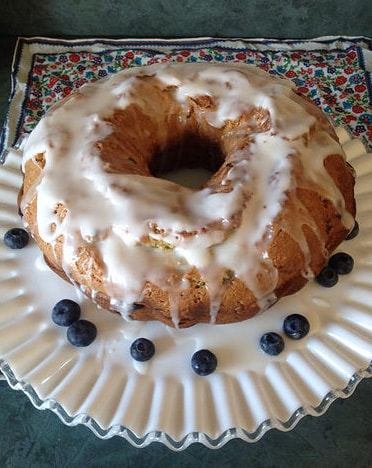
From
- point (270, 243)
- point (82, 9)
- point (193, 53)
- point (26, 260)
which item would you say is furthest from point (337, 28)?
point (26, 260)

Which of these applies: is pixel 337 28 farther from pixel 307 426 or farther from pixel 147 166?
pixel 307 426

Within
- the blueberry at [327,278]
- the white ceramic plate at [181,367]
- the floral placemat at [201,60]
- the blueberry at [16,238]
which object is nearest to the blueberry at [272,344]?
the white ceramic plate at [181,367]

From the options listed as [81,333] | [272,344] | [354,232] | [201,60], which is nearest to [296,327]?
[272,344]

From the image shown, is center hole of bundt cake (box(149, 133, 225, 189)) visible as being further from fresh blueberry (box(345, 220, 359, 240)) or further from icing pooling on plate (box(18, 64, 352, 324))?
fresh blueberry (box(345, 220, 359, 240))

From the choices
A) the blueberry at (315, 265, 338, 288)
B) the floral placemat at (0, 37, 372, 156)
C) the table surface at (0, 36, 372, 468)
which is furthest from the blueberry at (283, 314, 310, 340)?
the floral placemat at (0, 37, 372, 156)

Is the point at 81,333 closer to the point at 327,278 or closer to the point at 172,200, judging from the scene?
the point at 172,200

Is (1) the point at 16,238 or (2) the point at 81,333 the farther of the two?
(1) the point at 16,238
